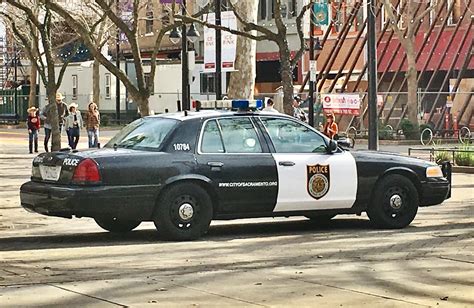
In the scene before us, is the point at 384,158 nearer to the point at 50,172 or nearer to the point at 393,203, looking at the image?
the point at 393,203

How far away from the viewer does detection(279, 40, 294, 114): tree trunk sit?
72.7 feet

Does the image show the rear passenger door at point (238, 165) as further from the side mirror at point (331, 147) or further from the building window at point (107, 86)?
the building window at point (107, 86)

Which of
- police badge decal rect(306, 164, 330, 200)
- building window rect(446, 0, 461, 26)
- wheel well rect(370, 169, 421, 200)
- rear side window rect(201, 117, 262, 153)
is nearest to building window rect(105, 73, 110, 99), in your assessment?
building window rect(446, 0, 461, 26)

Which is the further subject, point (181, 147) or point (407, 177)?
point (407, 177)

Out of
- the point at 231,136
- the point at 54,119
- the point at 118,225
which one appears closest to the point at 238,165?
the point at 231,136

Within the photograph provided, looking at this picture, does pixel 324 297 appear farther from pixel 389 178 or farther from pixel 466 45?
pixel 466 45

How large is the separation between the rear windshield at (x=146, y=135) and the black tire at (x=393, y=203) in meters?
2.82

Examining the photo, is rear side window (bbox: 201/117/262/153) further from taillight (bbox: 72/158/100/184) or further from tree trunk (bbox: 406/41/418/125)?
tree trunk (bbox: 406/41/418/125)

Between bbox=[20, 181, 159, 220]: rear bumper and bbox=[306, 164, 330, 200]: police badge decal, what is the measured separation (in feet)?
6.73

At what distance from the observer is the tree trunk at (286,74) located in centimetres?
2216

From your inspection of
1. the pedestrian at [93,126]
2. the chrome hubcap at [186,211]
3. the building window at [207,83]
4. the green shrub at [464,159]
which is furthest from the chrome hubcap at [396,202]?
the building window at [207,83]

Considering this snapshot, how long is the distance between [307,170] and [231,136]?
3.43 feet

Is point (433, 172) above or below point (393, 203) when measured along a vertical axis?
above

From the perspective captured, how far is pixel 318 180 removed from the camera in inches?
534
